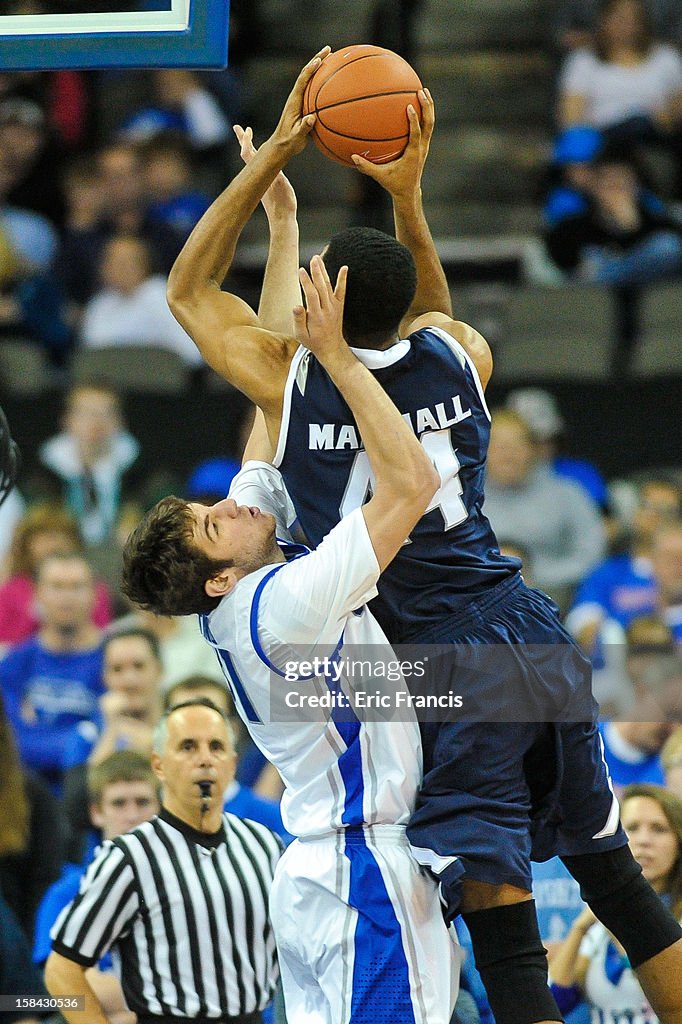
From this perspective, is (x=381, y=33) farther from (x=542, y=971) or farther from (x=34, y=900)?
(x=542, y=971)

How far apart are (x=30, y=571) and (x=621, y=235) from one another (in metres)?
4.53

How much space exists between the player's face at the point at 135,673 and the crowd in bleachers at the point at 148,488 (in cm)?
1

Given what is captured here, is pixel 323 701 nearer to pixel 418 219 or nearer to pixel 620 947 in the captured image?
pixel 418 219

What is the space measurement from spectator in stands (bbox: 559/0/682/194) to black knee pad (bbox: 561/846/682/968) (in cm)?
780

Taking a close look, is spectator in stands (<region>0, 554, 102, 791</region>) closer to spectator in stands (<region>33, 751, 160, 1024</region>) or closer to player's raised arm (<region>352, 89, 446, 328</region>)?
spectator in stands (<region>33, 751, 160, 1024</region>)

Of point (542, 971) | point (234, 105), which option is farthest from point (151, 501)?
point (542, 971)

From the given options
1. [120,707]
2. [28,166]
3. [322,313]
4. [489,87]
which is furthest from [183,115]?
[322,313]

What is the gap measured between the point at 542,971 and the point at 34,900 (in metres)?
2.73

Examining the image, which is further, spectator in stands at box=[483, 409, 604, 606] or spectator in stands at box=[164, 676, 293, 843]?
spectator in stands at box=[483, 409, 604, 606]

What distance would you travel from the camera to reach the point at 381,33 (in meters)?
11.6

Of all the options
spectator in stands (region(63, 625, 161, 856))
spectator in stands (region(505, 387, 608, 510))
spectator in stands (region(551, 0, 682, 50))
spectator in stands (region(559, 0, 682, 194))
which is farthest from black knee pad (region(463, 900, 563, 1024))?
spectator in stands (region(551, 0, 682, 50))

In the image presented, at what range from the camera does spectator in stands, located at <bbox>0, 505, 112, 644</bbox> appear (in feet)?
28.6

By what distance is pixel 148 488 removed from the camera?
955 centimetres

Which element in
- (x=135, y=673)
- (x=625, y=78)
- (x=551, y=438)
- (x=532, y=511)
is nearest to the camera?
(x=135, y=673)
